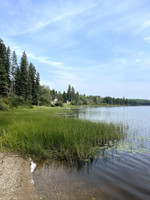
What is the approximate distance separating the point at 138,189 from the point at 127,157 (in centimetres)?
262

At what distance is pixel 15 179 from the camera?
13.2ft

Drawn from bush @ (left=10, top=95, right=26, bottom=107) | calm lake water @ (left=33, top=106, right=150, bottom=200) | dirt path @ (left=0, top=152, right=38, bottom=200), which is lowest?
calm lake water @ (left=33, top=106, right=150, bottom=200)

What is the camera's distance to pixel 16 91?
47188mm

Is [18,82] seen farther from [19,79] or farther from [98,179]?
[98,179]

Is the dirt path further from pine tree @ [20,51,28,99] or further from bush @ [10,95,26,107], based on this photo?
pine tree @ [20,51,28,99]

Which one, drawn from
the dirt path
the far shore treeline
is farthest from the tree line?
the dirt path

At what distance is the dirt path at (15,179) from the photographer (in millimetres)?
3358

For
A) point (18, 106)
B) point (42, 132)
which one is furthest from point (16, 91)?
point (42, 132)

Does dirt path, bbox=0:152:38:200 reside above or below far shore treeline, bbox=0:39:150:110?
below

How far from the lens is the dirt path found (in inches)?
132

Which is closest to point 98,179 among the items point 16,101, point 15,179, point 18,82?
point 15,179

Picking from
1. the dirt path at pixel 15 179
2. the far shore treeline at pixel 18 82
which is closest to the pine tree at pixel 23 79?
the far shore treeline at pixel 18 82

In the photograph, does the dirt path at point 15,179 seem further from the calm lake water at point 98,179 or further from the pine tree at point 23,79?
the pine tree at point 23,79

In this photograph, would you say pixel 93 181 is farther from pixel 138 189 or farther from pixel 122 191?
pixel 138 189
